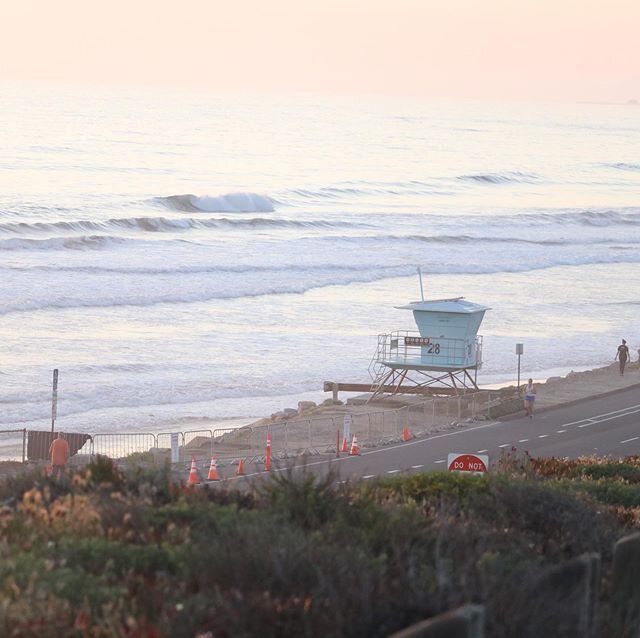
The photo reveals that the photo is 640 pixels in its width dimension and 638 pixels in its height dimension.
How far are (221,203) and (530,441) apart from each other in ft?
237

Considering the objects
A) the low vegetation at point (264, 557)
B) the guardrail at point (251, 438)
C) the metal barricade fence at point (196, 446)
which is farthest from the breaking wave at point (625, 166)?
the low vegetation at point (264, 557)

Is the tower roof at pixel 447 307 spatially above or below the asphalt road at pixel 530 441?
above

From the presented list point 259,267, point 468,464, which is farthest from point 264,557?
point 259,267

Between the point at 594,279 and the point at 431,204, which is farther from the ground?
the point at 431,204

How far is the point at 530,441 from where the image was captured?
29.8 m

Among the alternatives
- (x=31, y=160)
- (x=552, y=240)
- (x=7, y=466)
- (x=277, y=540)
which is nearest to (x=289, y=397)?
(x=7, y=466)

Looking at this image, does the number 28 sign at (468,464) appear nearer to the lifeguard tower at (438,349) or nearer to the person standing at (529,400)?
the person standing at (529,400)

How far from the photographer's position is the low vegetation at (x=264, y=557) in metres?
6.26

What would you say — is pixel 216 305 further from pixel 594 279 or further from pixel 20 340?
pixel 594 279

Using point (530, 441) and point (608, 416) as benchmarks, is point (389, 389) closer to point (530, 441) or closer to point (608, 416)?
point (608, 416)

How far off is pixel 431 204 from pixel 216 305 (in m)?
57.6

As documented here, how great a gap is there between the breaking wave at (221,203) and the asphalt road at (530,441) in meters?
62.8

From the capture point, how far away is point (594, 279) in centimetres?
6606

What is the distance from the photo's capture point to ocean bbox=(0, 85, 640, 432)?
A: 36656 mm
